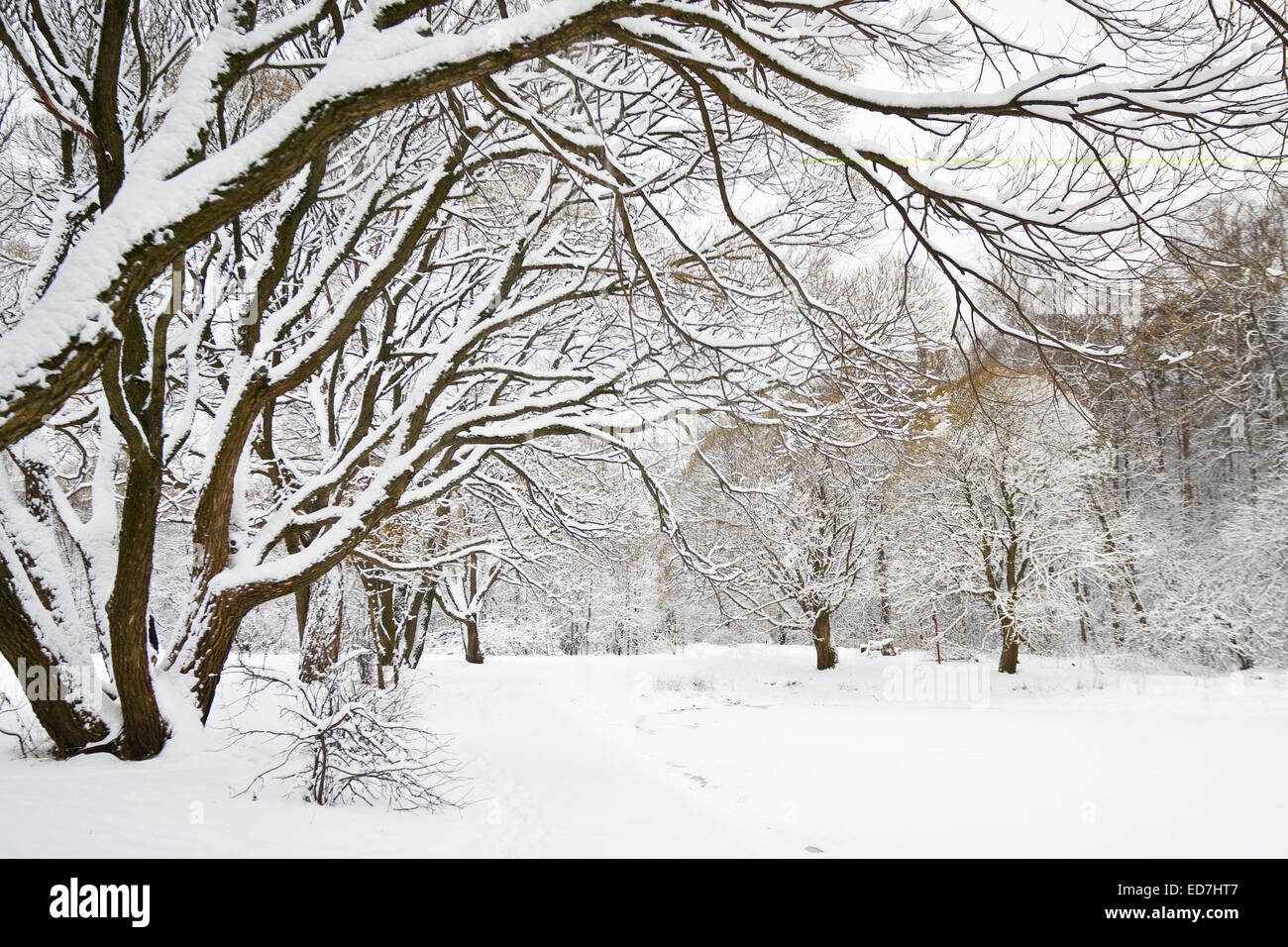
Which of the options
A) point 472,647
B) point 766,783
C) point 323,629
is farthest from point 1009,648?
point 323,629

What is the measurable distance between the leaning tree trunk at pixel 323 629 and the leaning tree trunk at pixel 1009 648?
1507 cm

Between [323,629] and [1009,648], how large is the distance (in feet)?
51.4

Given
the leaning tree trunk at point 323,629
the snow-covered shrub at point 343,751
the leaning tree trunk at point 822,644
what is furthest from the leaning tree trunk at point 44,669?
the leaning tree trunk at point 822,644

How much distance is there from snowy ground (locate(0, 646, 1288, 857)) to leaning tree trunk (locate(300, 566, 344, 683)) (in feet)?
2.97

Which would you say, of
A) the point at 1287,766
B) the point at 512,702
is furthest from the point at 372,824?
the point at 1287,766

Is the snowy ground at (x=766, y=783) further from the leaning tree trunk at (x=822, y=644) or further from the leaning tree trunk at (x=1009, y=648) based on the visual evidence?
the leaning tree trunk at (x=822, y=644)

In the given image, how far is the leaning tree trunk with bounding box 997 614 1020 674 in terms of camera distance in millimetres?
15977

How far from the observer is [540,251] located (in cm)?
602

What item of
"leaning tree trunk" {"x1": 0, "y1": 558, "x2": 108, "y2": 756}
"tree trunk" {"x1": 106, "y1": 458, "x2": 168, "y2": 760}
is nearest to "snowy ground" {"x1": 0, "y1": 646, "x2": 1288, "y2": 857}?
"leaning tree trunk" {"x1": 0, "y1": 558, "x2": 108, "y2": 756}

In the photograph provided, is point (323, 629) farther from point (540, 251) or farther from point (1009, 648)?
point (1009, 648)

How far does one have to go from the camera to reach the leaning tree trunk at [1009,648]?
15977 millimetres
